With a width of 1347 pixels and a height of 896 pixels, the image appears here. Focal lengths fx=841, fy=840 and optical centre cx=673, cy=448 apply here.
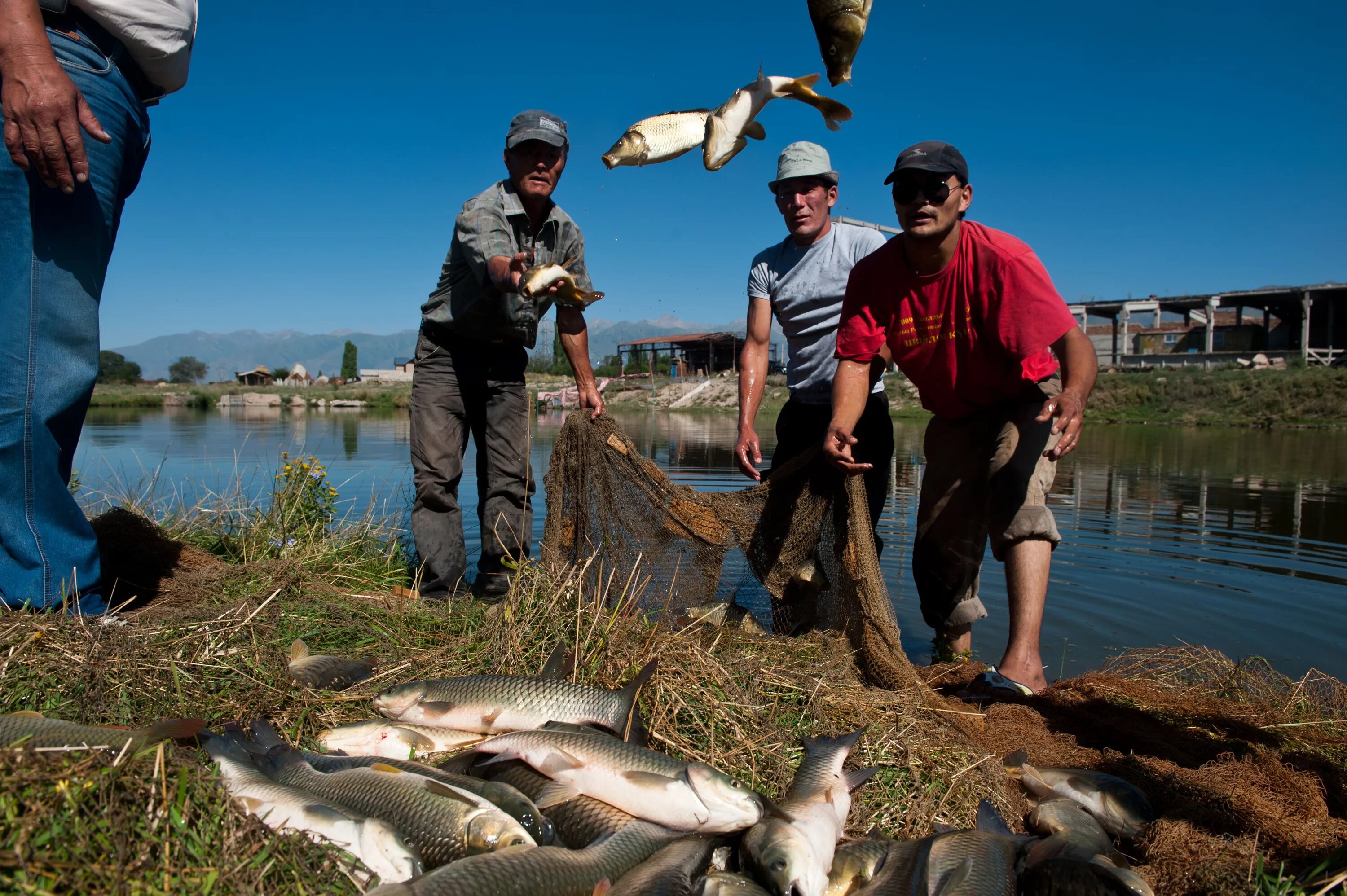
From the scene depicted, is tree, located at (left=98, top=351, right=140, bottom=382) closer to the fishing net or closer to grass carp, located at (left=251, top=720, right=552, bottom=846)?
the fishing net

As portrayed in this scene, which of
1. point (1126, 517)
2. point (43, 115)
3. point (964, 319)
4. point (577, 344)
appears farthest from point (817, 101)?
point (1126, 517)

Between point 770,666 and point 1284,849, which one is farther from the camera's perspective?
point 770,666

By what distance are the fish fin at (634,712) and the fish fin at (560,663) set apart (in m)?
0.34

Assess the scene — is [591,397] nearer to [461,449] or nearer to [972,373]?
[461,449]

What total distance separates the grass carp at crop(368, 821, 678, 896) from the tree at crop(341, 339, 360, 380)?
123 metres

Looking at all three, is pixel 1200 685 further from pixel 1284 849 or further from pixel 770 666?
pixel 770 666

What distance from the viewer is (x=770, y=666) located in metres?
3.83

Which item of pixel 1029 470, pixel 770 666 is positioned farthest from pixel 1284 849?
pixel 1029 470

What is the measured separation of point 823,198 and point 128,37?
400cm

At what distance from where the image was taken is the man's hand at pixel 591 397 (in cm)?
544

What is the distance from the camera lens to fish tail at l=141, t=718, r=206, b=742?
2.54m

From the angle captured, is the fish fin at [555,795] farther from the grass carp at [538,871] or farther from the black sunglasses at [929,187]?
the black sunglasses at [929,187]

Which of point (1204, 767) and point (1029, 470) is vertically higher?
point (1029, 470)

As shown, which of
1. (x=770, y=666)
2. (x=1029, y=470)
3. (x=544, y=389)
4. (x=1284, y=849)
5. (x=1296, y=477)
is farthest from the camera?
(x=544, y=389)
